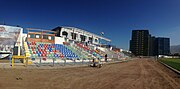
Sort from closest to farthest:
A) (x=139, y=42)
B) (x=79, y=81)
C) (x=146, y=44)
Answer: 1. (x=79, y=81)
2. (x=146, y=44)
3. (x=139, y=42)

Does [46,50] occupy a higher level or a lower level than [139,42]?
lower

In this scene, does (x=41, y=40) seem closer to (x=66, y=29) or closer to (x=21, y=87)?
(x=66, y=29)

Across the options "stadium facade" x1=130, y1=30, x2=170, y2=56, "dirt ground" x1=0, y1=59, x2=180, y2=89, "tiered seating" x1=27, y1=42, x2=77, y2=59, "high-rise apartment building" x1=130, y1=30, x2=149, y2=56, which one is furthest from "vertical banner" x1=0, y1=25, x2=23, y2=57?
"high-rise apartment building" x1=130, y1=30, x2=149, y2=56

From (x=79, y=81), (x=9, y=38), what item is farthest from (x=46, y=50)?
(x=79, y=81)

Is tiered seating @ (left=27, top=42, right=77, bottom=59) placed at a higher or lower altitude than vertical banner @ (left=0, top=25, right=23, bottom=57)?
lower

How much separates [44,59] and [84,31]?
3708cm

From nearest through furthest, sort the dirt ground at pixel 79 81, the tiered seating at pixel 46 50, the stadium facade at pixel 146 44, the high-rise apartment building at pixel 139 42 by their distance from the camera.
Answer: the dirt ground at pixel 79 81 → the tiered seating at pixel 46 50 → the high-rise apartment building at pixel 139 42 → the stadium facade at pixel 146 44

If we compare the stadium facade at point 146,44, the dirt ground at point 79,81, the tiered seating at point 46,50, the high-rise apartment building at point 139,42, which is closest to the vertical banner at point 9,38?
the tiered seating at point 46,50

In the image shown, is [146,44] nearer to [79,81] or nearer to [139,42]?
[139,42]

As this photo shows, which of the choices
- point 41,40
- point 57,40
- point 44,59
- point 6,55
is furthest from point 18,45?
point 44,59

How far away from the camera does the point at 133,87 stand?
8.70 m

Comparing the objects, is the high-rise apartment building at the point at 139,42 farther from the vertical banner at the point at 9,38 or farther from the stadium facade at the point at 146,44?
the vertical banner at the point at 9,38

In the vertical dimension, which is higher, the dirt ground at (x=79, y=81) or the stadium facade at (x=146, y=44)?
the stadium facade at (x=146, y=44)

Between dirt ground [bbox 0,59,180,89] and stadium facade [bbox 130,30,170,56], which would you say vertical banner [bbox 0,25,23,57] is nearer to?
dirt ground [bbox 0,59,180,89]
